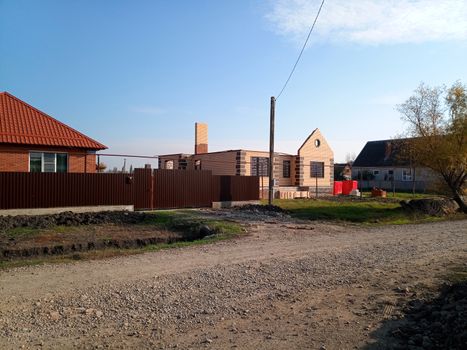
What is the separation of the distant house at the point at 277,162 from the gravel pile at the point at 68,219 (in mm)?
13910

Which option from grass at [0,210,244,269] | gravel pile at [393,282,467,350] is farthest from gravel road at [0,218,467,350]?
grass at [0,210,244,269]

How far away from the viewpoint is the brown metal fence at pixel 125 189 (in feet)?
53.2

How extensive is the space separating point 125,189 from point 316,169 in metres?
21.6

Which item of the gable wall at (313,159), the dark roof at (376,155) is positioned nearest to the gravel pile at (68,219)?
the gable wall at (313,159)

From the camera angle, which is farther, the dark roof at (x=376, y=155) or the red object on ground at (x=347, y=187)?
the dark roof at (x=376, y=155)

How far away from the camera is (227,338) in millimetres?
4742

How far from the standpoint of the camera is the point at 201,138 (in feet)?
116

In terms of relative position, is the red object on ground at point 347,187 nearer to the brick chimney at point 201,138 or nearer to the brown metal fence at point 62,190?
the brick chimney at point 201,138

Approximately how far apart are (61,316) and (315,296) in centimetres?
375

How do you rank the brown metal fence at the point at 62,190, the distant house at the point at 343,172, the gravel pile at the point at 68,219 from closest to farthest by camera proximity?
the gravel pile at the point at 68,219 → the brown metal fence at the point at 62,190 → the distant house at the point at 343,172

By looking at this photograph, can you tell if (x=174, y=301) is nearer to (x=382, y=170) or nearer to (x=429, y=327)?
(x=429, y=327)

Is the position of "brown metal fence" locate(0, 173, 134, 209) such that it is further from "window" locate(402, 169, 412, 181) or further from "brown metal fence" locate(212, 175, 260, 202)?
"window" locate(402, 169, 412, 181)

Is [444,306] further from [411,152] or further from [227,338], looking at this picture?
[411,152]

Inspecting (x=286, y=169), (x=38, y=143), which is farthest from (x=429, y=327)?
(x=286, y=169)
